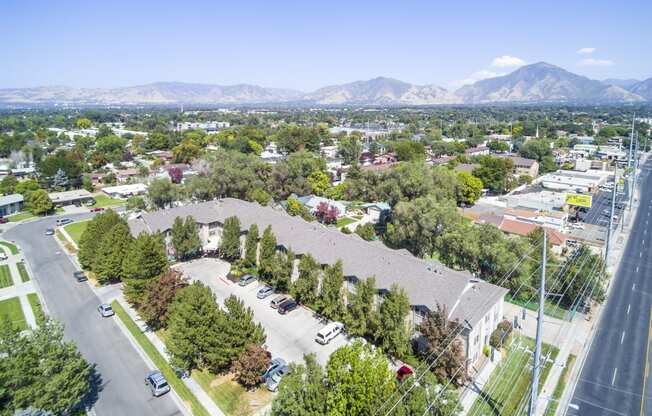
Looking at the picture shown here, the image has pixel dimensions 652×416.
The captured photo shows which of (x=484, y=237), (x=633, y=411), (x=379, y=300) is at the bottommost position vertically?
(x=633, y=411)

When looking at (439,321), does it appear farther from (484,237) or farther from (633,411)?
(484,237)

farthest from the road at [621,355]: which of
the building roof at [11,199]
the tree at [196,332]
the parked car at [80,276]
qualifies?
the building roof at [11,199]

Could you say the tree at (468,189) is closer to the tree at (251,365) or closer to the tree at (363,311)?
Answer: the tree at (363,311)

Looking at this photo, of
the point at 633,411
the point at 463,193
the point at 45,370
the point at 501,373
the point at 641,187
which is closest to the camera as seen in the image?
the point at 45,370

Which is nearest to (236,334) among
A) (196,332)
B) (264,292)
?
(196,332)

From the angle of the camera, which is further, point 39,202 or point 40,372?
point 39,202

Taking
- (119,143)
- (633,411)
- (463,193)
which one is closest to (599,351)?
(633,411)

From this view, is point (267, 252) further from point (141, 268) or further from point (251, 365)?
point (251, 365)

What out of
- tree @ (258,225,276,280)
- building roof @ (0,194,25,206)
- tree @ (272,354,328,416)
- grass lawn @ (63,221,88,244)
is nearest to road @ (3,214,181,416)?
grass lawn @ (63,221,88,244)

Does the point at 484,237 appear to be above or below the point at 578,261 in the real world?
above
